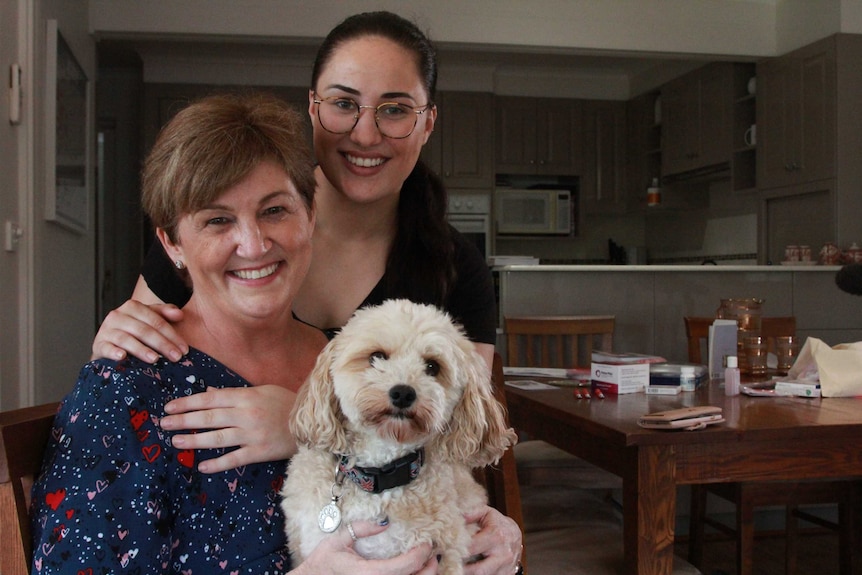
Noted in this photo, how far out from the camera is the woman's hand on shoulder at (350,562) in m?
1.07

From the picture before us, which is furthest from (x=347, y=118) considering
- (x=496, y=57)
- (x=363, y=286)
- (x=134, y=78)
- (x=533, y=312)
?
(x=134, y=78)

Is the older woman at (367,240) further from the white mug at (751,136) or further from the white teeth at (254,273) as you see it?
the white mug at (751,136)

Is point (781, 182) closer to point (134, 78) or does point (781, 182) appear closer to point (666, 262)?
point (666, 262)

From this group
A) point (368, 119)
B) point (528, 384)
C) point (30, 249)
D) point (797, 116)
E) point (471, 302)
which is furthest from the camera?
point (797, 116)

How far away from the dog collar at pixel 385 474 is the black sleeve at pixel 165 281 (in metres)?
0.53

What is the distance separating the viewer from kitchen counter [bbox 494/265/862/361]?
174 inches

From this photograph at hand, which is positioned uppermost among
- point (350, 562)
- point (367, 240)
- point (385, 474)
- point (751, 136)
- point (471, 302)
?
point (751, 136)

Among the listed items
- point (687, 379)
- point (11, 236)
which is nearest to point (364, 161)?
point (687, 379)

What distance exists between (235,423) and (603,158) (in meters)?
6.94

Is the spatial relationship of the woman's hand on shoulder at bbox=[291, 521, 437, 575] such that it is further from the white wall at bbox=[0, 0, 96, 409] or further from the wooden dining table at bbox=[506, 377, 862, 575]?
the white wall at bbox=[0, 0, 96, 409]

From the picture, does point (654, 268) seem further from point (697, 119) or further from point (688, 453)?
point (688, 453)

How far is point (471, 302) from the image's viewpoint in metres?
1.64

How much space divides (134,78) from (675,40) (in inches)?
184

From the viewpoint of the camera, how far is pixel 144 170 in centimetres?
119
